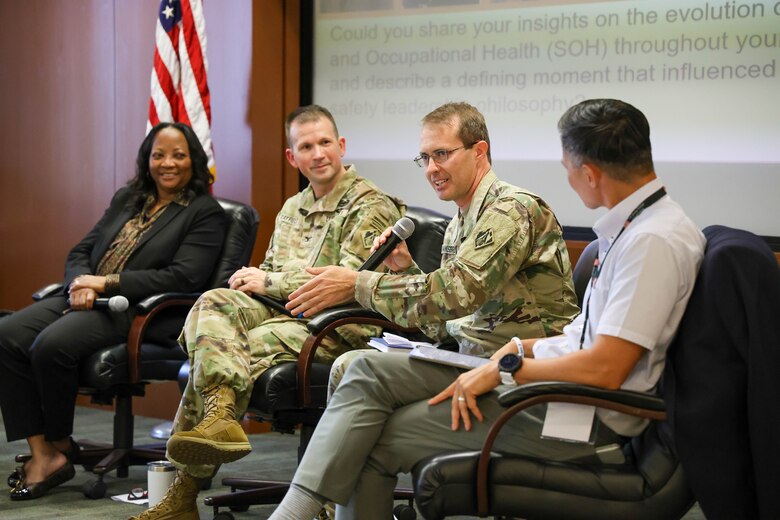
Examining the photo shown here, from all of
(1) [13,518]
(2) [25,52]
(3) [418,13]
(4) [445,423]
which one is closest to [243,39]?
(3) [418,13]

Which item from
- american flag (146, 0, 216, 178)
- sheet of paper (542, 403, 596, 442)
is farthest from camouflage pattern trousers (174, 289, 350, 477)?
american flag (146, 0, 216, 178)

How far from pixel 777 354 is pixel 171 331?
2.46 metres

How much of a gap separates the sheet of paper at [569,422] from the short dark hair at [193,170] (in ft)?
7.98

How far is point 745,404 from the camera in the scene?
2.29m

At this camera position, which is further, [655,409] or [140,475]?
[140,475]

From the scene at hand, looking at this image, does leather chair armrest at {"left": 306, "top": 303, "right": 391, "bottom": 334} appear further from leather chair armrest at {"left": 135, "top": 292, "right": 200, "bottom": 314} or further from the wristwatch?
the wristwatch

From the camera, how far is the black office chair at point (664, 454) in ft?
7.49

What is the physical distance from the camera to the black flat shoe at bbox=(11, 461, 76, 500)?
3939mm

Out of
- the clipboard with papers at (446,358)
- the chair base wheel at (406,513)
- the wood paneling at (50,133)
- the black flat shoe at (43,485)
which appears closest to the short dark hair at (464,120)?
the clipboard with papers at (446,358)

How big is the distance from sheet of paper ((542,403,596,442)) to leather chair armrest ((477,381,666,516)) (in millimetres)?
80

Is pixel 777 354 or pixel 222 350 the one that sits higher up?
pixel 777 354

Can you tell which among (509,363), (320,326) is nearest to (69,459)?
(320,326)

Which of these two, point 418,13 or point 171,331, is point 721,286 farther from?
point 418,13

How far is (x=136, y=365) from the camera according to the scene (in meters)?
3.96
